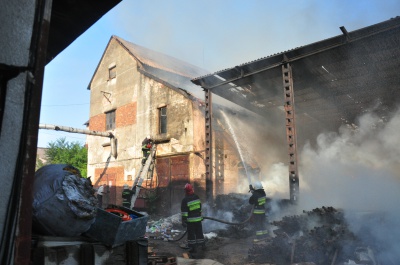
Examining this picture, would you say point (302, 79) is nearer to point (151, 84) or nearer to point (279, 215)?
point (279, 215)

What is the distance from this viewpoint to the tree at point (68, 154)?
28203 mm

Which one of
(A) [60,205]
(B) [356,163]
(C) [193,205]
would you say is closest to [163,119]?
(C) [193,205]

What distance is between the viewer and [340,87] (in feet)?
42.7

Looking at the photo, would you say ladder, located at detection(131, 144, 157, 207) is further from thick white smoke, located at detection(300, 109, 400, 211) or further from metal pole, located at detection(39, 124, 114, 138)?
thick white smoke, located at detection(300, 109, 400, 211)

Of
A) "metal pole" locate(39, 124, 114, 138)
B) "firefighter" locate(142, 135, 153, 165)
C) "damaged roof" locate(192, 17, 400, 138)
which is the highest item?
"damaged roof" locate(192, 17, 400, 138)

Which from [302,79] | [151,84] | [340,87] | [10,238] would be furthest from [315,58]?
[10,238]

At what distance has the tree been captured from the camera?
92.5 ft

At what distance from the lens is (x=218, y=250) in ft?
24.3

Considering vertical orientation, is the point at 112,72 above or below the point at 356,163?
above

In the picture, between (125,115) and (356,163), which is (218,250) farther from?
(125,115)

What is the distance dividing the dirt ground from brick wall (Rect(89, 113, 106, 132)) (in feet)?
41.5

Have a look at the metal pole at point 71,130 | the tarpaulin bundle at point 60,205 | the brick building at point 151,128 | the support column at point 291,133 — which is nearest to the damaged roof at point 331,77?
the support column at point 291,133

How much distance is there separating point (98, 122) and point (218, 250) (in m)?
15.5

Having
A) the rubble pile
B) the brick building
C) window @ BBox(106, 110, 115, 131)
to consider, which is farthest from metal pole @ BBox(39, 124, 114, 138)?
the rubble pile
